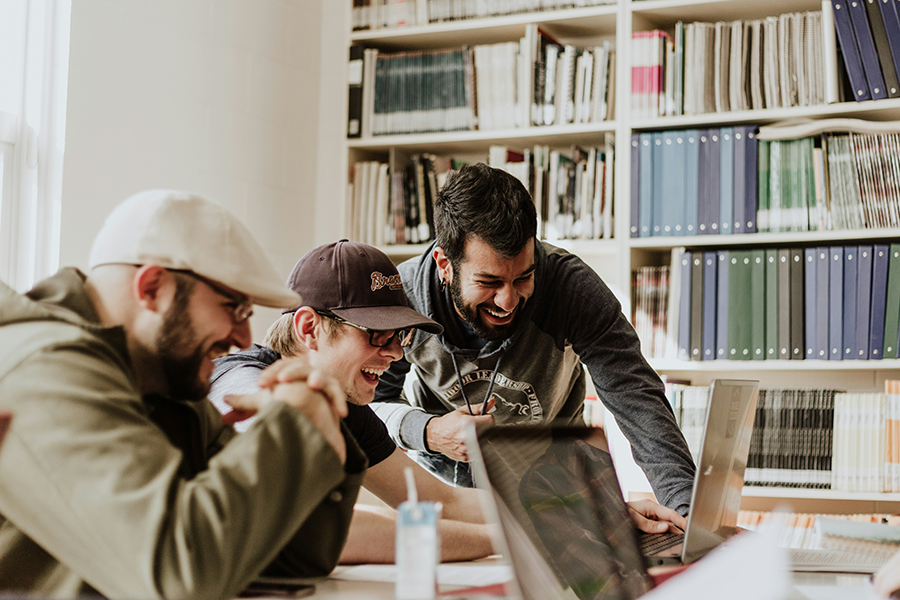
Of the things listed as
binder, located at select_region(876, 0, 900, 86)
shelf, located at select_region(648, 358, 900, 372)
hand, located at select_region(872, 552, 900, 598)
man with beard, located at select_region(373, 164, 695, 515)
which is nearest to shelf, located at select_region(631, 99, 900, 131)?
binder, located at select_region(876, 0, 900, 86)

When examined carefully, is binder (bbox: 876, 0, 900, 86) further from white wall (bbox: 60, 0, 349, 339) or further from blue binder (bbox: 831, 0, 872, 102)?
white wall (bbox: 60, 0, 349, 339)

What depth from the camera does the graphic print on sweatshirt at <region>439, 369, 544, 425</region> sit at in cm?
208

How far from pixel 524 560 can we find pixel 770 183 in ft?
6.68

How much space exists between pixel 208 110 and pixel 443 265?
3.81 feet

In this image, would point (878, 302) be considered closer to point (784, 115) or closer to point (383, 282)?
point (784, 115)

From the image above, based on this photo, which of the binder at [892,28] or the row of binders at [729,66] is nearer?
the binder at [892,28]

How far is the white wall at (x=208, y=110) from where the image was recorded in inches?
90.4

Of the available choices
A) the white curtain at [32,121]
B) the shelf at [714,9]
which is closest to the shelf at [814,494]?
the shelf at [714,9]

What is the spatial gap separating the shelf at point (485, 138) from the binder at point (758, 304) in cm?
63

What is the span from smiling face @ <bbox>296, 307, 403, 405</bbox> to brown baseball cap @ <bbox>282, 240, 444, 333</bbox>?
4cm

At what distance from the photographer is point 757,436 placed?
264 cm

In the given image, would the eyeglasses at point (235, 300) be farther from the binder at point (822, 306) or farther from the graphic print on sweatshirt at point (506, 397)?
the binder at point (822, 306)

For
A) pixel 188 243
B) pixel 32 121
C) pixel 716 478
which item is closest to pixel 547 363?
pixel 716 478

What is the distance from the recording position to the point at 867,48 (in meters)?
2.54
